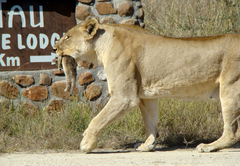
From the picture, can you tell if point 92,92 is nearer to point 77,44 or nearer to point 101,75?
point 101,75

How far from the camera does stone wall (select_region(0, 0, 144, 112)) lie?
228 inches

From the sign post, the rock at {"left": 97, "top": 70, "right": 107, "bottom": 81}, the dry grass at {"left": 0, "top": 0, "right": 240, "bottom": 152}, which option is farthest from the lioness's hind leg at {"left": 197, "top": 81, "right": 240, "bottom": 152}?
the sign post

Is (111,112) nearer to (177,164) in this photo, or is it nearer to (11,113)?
(177,164)

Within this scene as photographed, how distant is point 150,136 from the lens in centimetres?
476

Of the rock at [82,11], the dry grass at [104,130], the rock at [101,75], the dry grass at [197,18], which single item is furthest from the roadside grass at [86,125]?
the dry grass at [197,18]

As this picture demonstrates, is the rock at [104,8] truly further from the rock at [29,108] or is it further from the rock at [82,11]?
the rock at [29,108]

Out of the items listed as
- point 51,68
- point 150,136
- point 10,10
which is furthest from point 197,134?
point 10,10

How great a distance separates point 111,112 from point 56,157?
84 centimetres

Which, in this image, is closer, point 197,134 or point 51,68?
point 197,134

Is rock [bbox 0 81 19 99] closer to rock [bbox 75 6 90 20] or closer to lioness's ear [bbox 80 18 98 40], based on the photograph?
rock [bbox 75 6 90 20]

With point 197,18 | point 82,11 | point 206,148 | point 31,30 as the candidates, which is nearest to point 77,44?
Result: point 82,11

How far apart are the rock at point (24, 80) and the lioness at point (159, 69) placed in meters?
→ 1.50

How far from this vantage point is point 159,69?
4.44 m

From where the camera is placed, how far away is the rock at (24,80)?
5.88m
